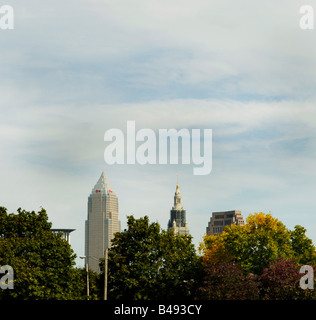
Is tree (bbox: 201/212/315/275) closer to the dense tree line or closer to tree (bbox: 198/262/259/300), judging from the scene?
the dense tree line

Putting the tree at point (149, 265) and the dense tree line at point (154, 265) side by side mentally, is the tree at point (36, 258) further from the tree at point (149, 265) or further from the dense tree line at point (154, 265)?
the tree at point (149, 265)

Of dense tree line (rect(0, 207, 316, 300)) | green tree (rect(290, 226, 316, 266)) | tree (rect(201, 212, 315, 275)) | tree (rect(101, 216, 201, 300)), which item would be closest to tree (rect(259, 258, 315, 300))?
dense tree line (rect(0, 207, 316, 300))

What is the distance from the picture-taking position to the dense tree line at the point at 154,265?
62.6 metres

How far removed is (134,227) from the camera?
7519 centimetres

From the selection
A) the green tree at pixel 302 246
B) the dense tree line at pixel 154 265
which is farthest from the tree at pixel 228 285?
the green tree at pixel 302 246

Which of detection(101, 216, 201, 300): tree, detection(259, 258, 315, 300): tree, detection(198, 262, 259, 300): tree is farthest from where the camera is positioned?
detection(101, 216, 201, 300): tree

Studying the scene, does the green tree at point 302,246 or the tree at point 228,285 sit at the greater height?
the green tree at point 302,246

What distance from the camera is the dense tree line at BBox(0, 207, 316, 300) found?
62594mm

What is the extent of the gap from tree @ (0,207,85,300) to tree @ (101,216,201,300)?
6.08m

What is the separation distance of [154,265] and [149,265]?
560 millimetres
